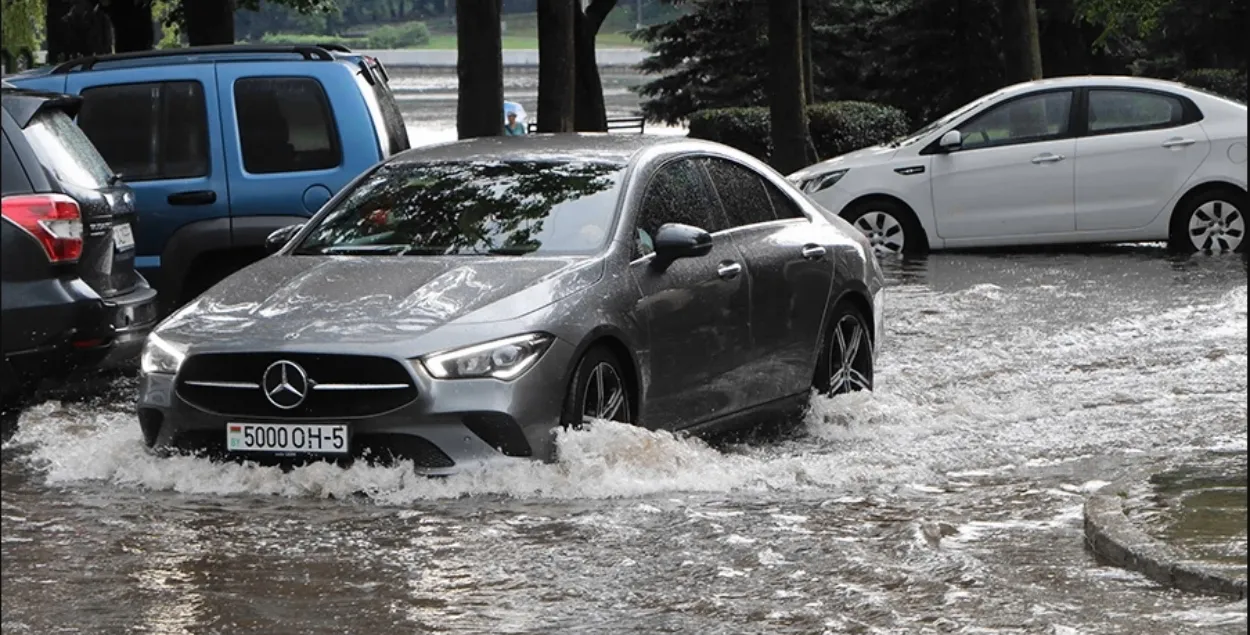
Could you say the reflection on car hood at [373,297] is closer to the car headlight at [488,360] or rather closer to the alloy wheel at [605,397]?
the car headlight at [488,360]

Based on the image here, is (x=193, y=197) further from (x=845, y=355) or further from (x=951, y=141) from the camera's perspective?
(x=951, y=141)

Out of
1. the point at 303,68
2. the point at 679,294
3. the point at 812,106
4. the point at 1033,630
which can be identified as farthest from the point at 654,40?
the point at 1033,630

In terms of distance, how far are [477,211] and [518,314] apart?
1183 mm

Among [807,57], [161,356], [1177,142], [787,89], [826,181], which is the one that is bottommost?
[807,57]

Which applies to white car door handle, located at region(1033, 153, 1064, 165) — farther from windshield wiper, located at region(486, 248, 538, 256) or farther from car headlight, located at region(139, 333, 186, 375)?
car headlight, located at region(139, 333, 186, 375)

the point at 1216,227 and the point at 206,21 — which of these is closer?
the point at 1216,227

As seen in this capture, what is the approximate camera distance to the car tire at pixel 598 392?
28.6ft

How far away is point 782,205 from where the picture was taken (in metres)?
11.1

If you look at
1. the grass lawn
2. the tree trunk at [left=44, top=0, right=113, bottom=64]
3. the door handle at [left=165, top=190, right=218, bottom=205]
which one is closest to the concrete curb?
the door handle at [left=165, top=190, right=218, bottom=205]

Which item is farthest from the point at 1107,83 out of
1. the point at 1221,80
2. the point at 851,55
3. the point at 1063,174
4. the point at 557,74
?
the point at 851,55

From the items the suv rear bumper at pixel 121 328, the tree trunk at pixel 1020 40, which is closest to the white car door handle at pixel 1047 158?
the tree trunk at pixel 1020 40

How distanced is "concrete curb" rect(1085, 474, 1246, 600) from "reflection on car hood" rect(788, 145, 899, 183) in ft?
39.1

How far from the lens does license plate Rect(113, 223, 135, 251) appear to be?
10.3 metres

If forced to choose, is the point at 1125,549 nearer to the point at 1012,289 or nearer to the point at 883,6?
the point at 1012,289
